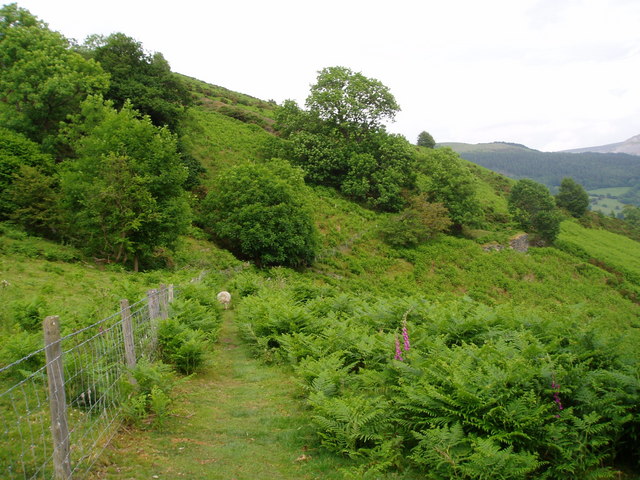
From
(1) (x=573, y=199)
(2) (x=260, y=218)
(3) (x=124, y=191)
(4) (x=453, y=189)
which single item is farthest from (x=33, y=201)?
(1) (x=573, y=199)


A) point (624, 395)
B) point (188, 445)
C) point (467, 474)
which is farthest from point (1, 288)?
point (624, 395)

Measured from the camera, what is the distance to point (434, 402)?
18.8ft

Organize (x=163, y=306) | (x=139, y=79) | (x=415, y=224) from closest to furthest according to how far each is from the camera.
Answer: (x=163, y=306)
(x=139, y=79)
(x=415, y=224)

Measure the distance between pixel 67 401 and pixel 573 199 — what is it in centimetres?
7994

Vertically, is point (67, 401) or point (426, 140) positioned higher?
point (426, 140)

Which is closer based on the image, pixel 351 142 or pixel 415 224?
pixel 415 224

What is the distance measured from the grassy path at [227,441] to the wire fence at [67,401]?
36 cm

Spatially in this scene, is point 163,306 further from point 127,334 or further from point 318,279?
point 318,279

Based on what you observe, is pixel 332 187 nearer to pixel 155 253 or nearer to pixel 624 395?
pixel 155 253

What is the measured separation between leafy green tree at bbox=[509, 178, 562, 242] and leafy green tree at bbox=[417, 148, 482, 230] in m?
8.46

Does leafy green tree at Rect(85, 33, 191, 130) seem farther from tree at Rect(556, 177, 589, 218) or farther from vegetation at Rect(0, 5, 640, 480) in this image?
tree at Rect(556, 177, 589, 218)

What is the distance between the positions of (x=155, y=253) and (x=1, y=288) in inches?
507

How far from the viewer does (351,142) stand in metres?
47.1

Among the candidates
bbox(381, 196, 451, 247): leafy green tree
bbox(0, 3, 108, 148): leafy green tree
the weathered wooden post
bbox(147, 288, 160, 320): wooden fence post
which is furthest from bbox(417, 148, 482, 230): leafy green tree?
the weathered wooden post
